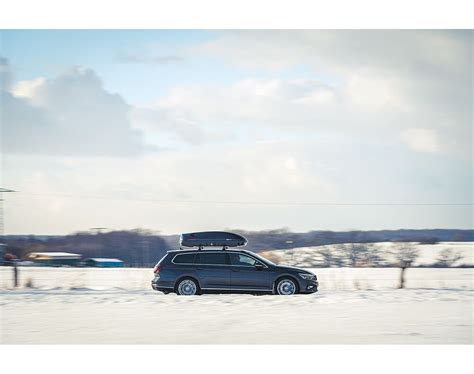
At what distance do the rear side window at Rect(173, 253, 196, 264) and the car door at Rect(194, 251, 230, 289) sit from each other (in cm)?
14

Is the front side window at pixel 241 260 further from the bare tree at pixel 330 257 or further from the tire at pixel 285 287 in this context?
the bare tree at pixel 330 257

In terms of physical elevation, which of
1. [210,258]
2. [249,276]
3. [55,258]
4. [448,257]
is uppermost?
[210,258]

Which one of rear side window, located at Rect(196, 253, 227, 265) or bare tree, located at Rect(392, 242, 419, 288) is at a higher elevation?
rear side window, located at Rect(196, 253, 227, 265)

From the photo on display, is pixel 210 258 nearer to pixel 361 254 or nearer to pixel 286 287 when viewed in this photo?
pixel 286 287

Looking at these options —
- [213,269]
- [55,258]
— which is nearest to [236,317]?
[213,269]

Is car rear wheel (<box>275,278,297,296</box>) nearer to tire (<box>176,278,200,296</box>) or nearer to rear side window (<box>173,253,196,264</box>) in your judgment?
tire (<box>176,278,200,296</box>)

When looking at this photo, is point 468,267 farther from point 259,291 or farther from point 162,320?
point 162,320

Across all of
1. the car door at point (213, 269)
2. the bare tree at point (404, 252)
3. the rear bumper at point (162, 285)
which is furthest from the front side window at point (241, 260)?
the bare tree at point (404, 252)

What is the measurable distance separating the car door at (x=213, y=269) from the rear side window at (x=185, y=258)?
0.45 ft

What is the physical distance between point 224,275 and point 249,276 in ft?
2.22

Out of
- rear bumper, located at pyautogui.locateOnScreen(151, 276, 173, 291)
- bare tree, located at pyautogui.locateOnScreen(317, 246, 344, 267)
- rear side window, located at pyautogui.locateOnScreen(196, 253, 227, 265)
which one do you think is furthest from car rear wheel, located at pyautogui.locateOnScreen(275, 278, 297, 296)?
bare tree, located at pyautogui.locateOnScreen(317, 246, 344, 267)

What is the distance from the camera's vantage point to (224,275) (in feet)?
59.8

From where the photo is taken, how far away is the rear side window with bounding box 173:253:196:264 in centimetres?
1842

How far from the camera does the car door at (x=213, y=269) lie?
59.7 feet
